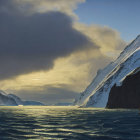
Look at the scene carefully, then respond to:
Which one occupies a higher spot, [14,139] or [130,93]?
[130,93]

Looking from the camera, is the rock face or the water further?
the rock face

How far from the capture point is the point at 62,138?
85.5 ft

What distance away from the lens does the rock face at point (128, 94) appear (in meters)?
156

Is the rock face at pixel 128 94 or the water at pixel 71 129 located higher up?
the rock face at pixel 128 94

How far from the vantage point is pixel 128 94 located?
162000 mm

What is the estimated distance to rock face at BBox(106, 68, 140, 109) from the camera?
156 meters

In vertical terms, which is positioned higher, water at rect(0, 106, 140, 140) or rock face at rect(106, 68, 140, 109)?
rock face at rect(106, 68, 140, 109)

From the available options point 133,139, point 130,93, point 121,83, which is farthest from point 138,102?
point 133,139

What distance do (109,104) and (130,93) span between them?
22.1 meters

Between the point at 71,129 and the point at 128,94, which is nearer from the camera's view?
the point at 71,129

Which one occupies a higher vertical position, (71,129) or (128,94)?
(128,94)

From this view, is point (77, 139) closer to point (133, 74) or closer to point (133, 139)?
point (133, 139)

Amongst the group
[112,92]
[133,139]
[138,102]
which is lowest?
[133,139]

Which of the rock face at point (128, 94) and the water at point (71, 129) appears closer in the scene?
the water at point (71, 129)
